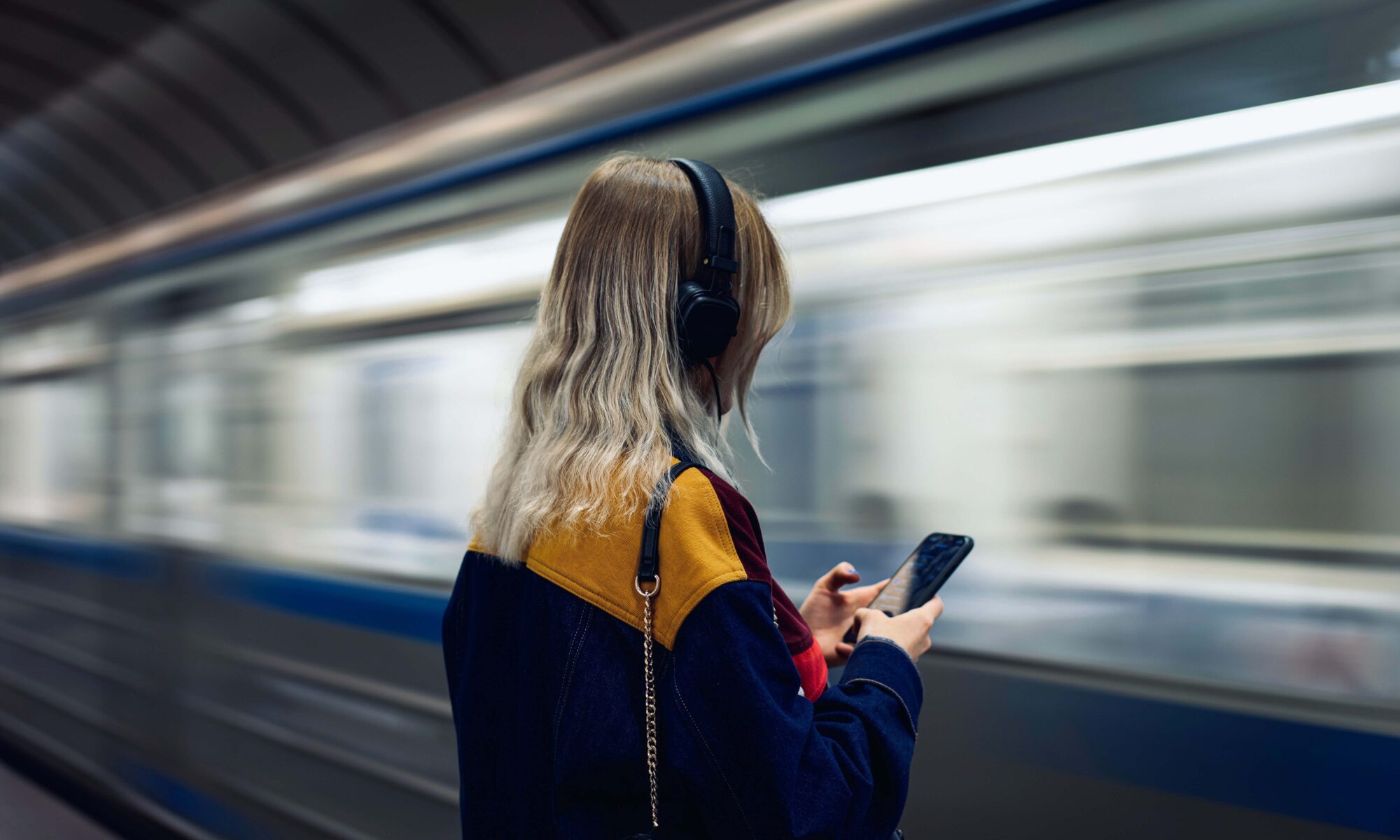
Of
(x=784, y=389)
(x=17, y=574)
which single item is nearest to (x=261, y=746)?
(x=784, y=389)

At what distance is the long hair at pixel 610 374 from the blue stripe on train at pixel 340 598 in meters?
1.57

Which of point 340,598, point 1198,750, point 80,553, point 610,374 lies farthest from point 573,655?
point 80,553

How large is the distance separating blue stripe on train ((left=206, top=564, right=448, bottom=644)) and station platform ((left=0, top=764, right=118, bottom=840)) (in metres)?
1.15

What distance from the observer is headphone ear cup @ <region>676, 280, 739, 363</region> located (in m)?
1.07

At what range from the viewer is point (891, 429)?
6.10 feet

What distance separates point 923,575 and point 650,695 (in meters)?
0.44

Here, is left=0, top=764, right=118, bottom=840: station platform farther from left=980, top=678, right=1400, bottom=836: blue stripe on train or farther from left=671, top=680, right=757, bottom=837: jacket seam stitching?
left=671, top=680, right=757, bottom=837: jacket seam stitching

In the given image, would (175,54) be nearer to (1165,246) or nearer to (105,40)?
(105,40)

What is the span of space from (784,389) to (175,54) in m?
4.13

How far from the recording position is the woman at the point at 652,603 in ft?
3.18

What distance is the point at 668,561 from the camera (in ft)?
3.26

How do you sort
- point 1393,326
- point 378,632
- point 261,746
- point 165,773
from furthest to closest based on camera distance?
point 165,773 < point 261,746 < point 378,632 < point 1393,326

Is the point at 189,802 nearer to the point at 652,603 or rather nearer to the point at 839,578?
the point at 839,578

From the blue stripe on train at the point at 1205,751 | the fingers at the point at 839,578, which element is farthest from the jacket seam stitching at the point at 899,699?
the blue stripe on train at the point at 1205,751
